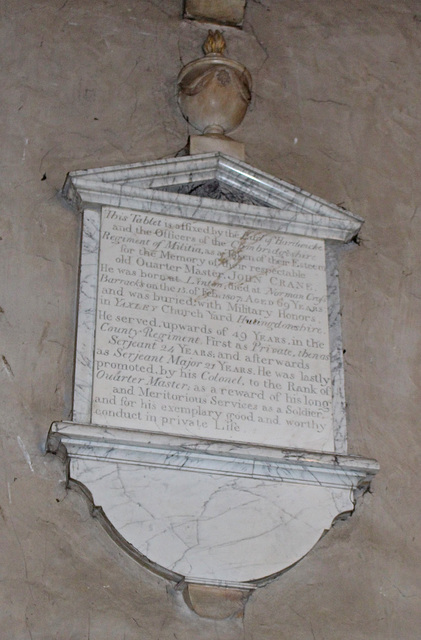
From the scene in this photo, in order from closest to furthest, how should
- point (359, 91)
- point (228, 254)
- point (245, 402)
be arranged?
point (245, 402), point (228, 254), point (359, 91)

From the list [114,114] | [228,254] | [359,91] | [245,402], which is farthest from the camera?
[359,91]

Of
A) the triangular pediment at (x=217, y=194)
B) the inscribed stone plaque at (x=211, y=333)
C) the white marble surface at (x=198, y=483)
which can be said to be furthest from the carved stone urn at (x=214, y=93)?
the white marble surface at (x=198, y=483)

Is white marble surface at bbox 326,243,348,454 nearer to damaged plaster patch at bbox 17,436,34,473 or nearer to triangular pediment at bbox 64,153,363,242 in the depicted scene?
triangular pediment at bbox 64,153,363,242

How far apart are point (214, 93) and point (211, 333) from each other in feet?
4.04

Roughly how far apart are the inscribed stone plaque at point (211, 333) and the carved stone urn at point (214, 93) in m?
0.62

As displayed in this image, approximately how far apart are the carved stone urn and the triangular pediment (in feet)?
1.11

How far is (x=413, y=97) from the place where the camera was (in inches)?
235

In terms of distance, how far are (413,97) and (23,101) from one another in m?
1.95

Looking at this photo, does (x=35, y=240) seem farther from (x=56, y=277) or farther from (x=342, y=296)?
(x=342, y=296)

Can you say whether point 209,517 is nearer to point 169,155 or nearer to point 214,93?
point 169,155

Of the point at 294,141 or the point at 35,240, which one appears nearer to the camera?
the point at 35,240

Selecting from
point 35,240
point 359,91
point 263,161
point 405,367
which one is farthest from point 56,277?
point 359,91

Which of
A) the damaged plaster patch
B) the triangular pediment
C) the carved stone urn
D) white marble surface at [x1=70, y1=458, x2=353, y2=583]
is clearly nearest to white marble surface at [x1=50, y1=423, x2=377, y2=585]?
white marble surface at [x1=70, y1=458, x2=353, y2=583]

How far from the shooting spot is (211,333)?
4.86 m
